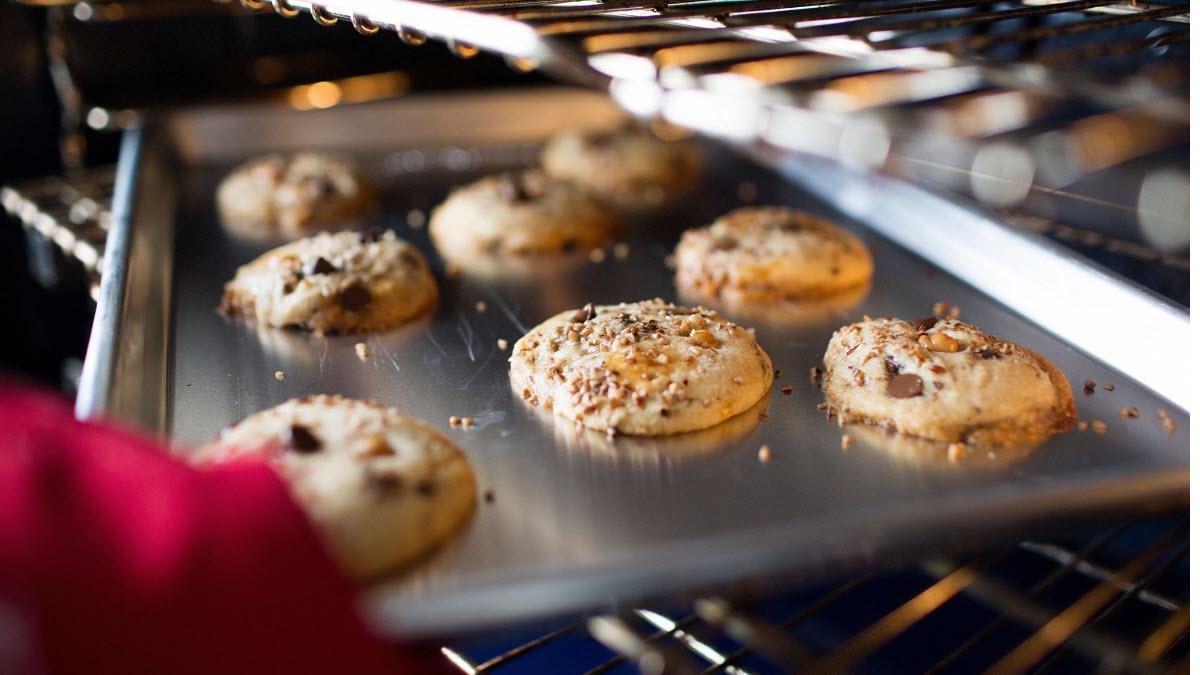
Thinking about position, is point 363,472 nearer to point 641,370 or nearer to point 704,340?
point 641,370

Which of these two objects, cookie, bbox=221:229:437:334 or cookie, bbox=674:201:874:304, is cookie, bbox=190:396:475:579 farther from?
cookie, bbox=674:201:874:304

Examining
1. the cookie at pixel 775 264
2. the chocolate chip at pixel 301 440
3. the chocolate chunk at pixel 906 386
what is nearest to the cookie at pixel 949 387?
the chocolate chunk at pixel 906 386

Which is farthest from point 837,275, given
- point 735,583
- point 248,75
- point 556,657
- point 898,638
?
point 248,75

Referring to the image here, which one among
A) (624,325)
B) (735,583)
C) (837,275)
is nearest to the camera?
(735,583)

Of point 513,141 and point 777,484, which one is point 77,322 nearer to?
point 513,141

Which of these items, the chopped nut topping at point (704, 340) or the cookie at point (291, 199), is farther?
the cookie at point (291, 199)

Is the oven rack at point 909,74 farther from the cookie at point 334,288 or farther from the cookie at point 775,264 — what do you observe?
the cookie at point 334,288

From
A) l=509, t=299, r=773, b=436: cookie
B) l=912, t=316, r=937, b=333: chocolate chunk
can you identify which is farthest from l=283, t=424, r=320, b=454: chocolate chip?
l=912, t=316, r=937, b=333: chocolate chunk
